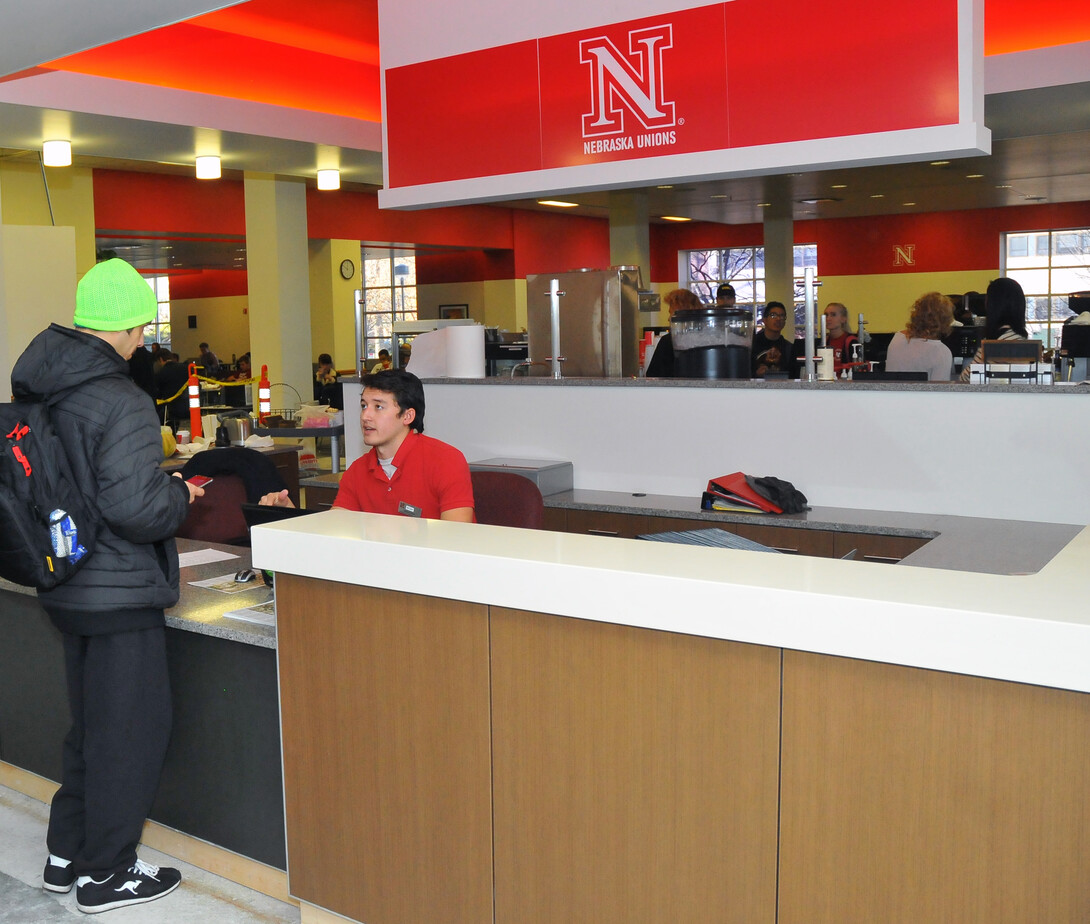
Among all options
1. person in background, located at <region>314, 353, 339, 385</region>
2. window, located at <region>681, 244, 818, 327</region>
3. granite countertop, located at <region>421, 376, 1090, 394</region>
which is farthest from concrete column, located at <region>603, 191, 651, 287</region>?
window, located at <region>681, 244, 818, 327</region>

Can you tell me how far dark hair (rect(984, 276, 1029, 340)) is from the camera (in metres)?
5.69

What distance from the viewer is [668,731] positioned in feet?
5.81

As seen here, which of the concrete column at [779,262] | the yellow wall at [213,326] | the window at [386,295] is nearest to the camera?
the concrete column at [779,262]

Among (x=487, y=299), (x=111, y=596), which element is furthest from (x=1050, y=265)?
(x=111, y=596)

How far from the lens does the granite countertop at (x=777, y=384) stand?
3760 mm

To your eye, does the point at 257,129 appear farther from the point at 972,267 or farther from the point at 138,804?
the point at 972,267

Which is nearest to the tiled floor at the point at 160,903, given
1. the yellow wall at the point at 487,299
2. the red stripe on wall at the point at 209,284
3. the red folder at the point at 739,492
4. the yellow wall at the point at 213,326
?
the red folder at the point at 739,492

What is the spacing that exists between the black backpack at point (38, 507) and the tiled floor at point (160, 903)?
2.77ft

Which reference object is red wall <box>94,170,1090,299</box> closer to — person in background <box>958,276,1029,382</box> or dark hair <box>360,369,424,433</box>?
person in background <box>958,276,1029,382</box>

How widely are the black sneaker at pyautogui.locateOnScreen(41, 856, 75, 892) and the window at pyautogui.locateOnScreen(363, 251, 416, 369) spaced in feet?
49.4

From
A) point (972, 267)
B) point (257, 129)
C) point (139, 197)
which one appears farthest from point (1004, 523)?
point (972, 267)

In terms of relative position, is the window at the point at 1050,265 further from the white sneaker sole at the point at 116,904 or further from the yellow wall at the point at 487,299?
the white sneaker sole at the point at 116,904

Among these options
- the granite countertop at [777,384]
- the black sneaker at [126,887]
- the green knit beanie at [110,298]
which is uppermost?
the green knit beanie at [110,298]

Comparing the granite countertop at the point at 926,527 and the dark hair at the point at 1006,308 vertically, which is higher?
the dark hair at the point at 1006,308
